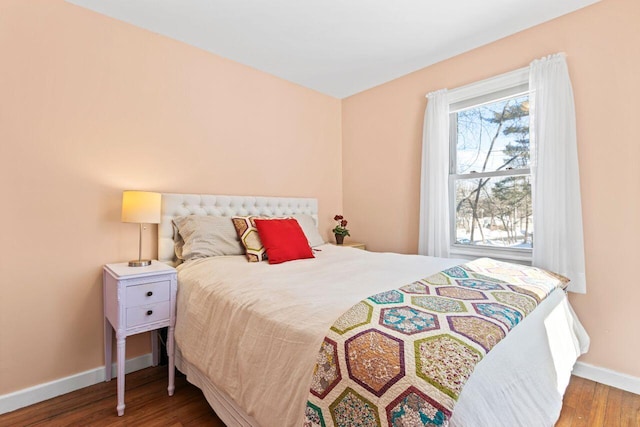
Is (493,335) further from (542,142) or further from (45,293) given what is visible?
(45,293)

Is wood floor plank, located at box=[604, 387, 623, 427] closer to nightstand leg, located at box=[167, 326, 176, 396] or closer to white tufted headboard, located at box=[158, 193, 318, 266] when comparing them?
nightstand leg, located at box=[167, 326, 176, 396]

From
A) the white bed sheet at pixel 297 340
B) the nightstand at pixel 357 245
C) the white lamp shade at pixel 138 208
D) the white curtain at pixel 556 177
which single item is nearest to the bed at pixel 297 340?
the white bed sheet at pixel 297 340

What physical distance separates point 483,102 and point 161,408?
3288 mm

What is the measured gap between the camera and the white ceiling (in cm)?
210

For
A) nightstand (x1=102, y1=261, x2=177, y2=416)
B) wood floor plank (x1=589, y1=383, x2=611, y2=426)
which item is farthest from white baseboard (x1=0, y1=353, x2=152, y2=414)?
wood floor plank (x1=589, y1=383, x2=611, y2=426)

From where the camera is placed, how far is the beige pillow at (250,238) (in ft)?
7.36

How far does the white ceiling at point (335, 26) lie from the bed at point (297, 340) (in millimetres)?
1757

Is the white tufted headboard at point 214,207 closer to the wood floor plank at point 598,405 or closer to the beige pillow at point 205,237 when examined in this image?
the beige pillow at point 205,237

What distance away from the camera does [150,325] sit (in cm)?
182

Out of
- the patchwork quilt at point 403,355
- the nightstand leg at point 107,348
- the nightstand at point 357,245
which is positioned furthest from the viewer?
the nightstand at point 357,245

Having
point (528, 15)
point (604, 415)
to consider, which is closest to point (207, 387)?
point (604, 415)

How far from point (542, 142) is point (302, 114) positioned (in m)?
2.27

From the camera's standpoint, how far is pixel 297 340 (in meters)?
1.11

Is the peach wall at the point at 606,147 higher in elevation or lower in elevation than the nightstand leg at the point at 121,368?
higher
